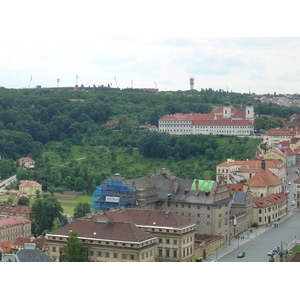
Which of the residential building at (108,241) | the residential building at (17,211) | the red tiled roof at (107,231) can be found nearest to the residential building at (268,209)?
the residential building at (108,241)

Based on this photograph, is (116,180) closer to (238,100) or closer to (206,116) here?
(206,116)

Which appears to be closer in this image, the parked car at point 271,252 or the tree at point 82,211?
the parked car at point 271,252

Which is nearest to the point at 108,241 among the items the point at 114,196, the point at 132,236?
the point at 132,236

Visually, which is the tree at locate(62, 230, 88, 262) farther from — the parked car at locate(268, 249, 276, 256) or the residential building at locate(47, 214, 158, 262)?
the parked car at locate(268, 249, 276, 256)

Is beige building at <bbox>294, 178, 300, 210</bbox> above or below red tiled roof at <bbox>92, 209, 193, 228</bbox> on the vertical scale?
below

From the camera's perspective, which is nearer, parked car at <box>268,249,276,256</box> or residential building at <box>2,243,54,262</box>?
residential building at <box>2,243,54,262</box>

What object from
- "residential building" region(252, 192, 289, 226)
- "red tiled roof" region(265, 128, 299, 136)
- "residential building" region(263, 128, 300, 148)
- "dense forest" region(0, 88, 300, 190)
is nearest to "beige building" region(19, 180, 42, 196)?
"dense forest" region(0, 88, 300, 190)

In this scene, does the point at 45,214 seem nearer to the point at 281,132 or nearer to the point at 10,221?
the point at 10,221

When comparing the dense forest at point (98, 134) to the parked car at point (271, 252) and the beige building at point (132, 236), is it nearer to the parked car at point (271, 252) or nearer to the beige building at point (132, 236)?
the parked car at point (271, 252)
